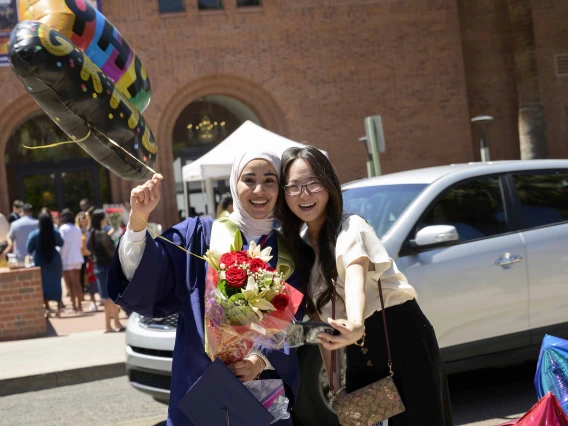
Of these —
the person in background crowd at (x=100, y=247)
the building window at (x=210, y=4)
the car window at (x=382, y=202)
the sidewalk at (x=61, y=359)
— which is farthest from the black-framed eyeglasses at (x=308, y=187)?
the building window at (x=210, y=4)

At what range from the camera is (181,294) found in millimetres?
3143

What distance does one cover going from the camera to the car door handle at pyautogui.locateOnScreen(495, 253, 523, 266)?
6.27 metres

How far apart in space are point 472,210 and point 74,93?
3.88m

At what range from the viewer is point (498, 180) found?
6.67m

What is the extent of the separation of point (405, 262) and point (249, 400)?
3.30m

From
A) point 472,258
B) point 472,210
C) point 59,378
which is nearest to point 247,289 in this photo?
point 472,258

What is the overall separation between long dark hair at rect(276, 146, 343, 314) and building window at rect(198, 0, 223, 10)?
19.9 m

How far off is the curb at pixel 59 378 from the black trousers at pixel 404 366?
6546 mm

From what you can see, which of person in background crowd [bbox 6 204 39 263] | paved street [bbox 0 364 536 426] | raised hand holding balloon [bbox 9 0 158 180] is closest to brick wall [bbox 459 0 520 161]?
person in background crowd [bbox 6 204 39 263]

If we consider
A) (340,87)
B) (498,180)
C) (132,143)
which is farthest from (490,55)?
(132,143)

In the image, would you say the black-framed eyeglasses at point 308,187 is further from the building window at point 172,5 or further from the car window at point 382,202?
the building window at point 172,5

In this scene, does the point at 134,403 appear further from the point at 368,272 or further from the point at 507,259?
the point at 368,272

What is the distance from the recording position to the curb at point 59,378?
29.4ft

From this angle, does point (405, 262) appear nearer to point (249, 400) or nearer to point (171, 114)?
point (249, 400)
